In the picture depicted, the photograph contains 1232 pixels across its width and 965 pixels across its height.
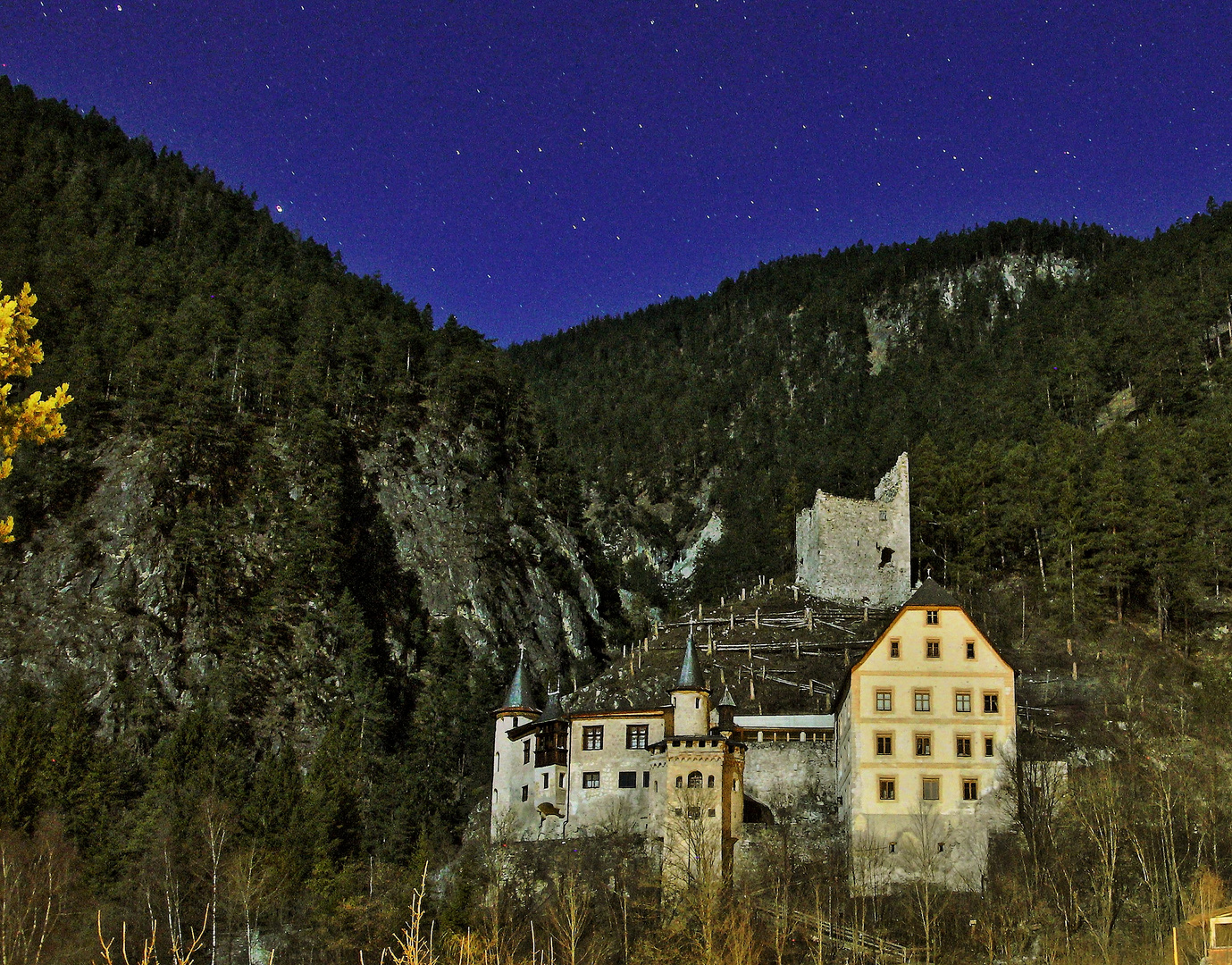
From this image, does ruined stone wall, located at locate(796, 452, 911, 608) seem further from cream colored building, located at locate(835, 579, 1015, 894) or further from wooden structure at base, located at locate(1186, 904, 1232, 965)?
wooden structure at base, located at locate(1186, 904, 1232, 965)

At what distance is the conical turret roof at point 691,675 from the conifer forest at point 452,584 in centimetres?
742

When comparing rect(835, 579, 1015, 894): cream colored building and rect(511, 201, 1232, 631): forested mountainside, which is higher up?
rect(511, 201, 1232, 631): forested mountainside

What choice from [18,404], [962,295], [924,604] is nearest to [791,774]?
[924,604]

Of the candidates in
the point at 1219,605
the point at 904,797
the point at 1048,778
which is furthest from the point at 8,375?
the point at 1219,605

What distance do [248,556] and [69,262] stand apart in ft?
157

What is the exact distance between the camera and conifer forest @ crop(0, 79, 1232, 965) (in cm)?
5359

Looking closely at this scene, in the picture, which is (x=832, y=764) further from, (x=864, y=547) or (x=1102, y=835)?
(x=864, y=547)

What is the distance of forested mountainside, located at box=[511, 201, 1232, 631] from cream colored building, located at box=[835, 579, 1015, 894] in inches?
786

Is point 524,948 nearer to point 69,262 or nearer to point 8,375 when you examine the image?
point 8,375

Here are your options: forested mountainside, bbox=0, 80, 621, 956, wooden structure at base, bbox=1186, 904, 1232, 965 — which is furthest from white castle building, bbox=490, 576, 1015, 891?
forested mountainside, bbox=0, 80, 621, 956

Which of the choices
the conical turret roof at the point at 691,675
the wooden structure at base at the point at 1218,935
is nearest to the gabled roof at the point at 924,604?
the conical turret roof at the point at 691,675

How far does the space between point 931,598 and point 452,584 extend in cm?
5883

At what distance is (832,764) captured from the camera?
61.8 m

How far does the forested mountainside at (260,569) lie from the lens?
7144cm
